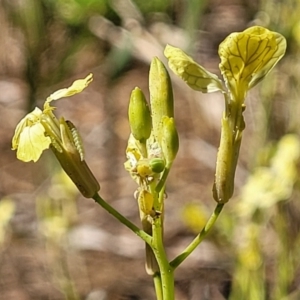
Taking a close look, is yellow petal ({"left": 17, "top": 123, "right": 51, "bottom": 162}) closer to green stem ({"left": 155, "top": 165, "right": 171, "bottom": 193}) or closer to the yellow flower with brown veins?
the yellow flower with brown veins

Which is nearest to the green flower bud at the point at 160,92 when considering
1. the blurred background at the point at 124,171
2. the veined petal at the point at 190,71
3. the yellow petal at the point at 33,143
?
the veined petal at the point at 190,71

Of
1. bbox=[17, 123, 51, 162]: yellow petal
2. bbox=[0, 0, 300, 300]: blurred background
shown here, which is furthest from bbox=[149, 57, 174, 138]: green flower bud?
bbox=[0, 0, 300, 300]: blurred background

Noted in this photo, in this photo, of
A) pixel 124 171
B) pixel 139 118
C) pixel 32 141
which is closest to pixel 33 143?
pixel 32 141

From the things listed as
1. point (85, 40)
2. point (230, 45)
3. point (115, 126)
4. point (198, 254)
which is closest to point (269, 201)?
point (198, 254)

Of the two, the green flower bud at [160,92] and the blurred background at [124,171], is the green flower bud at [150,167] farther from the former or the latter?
the blurred background at [124,171]

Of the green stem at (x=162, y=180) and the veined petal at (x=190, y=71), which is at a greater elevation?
the veined petal at (x=190, y=71)
